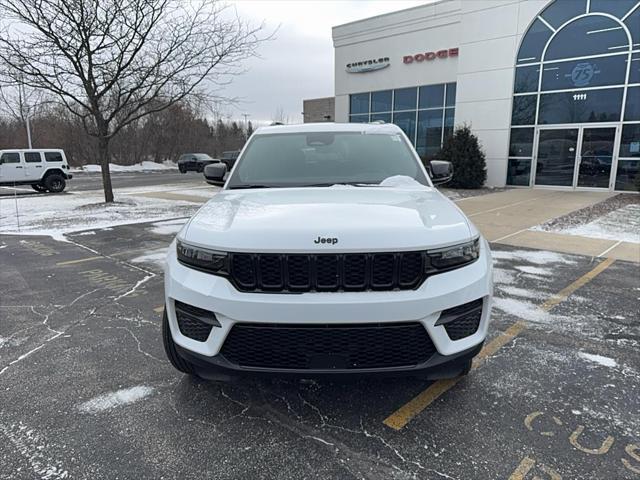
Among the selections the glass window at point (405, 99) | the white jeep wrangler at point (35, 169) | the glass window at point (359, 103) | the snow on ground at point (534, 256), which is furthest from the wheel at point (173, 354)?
the glass window at point (359, 103)

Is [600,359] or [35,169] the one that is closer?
[600,359]

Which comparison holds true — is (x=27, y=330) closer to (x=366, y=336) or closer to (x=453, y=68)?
(x=366, y=336)

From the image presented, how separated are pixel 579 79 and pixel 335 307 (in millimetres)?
18820

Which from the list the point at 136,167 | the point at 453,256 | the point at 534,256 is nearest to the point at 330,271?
the point at 453,256

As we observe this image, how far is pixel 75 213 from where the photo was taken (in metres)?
12.7

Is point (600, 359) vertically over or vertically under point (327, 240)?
under

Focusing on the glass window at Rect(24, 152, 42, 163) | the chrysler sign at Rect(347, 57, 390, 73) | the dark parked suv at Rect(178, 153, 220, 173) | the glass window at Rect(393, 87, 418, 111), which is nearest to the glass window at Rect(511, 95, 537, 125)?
the glass window at Rect(393, 87, 418, 111)

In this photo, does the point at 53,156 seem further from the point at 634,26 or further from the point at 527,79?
the point at 634,26

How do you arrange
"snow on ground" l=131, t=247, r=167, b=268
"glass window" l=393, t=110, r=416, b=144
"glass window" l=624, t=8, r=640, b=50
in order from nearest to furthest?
"snow on ground" l=131, t=247, r=167, b=268 → "glass window" l=624, t=8, r=640, b=50 → "glass window" l=393, t=110, r=416, b=144

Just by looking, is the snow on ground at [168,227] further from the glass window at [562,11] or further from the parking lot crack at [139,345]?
the glass window at [562,11]

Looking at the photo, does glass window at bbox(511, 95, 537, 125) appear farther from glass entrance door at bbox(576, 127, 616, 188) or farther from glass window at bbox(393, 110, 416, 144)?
glass window at bbox(393, 110, 416, 144)

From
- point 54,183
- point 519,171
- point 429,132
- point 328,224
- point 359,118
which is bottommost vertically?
point 54,183

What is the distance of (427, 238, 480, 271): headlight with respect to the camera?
7.86ft

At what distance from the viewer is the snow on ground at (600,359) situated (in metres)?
3.39
